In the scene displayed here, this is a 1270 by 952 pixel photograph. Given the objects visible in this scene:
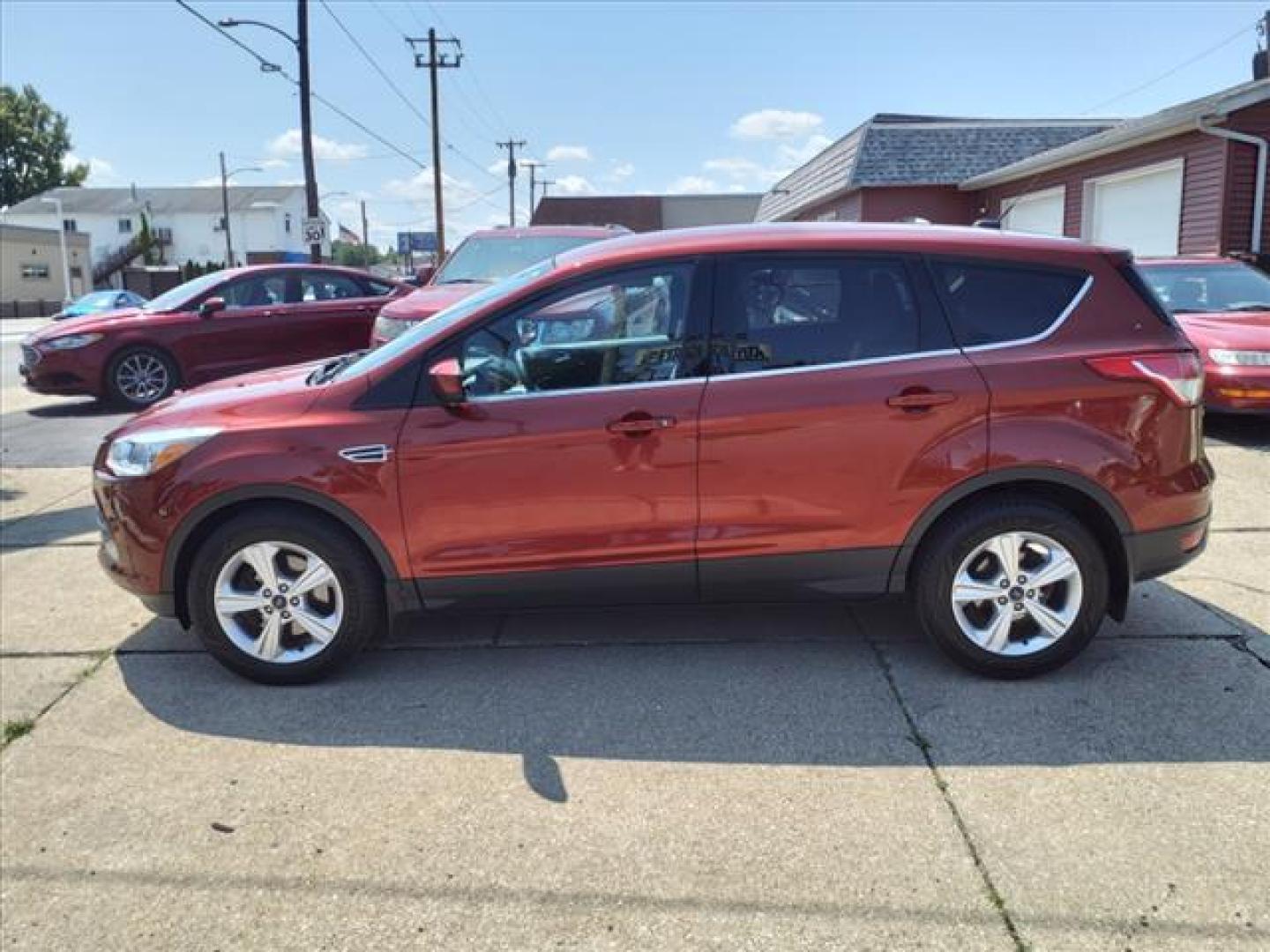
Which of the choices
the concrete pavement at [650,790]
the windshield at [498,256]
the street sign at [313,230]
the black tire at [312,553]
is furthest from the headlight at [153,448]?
the street sign at [313,230]

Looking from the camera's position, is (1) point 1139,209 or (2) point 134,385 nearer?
(2) point 134,385

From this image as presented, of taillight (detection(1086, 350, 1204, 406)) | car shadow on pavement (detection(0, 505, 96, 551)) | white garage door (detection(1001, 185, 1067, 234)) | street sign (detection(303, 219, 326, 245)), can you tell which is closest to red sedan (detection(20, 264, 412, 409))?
car shadow on pavement (detection(0, 505, 96, 551))

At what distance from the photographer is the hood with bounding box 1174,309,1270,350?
26.0 ft

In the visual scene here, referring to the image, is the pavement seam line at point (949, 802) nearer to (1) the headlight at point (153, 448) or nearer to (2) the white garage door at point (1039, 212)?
(1) the headlight at point (153, 448)

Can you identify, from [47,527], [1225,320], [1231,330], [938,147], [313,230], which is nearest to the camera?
[47,527]

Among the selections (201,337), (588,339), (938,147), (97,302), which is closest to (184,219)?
(97,302)

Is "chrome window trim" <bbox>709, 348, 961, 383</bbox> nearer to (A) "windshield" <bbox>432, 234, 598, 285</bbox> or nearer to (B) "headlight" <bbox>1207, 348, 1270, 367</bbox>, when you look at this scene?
(B) "headlight" <bbox>1207, 348, 1270, 367</bbox>

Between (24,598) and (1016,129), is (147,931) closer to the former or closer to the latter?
(24,598)

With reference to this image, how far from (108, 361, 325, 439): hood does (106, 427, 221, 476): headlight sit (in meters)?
0.04

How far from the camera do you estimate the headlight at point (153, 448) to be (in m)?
4.00

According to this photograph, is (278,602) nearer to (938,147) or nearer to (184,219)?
(938,147)

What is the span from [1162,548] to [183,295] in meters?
10.4

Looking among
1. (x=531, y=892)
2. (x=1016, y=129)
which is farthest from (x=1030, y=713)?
(x=1016, y=129)

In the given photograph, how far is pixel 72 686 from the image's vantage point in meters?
4.29
